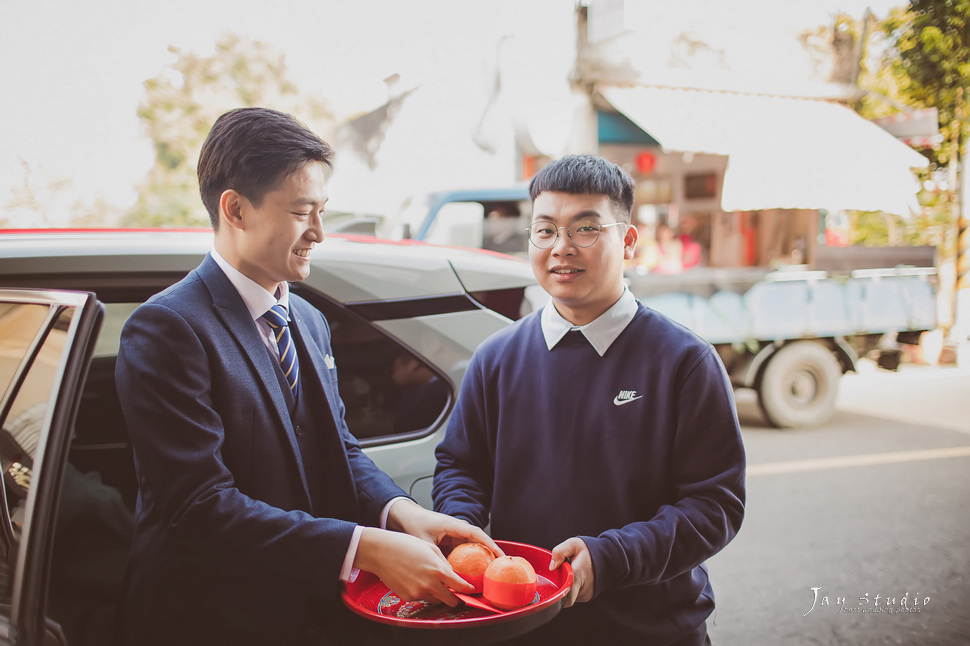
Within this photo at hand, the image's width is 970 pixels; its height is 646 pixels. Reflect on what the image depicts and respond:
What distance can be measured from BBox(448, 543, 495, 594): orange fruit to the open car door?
70cm

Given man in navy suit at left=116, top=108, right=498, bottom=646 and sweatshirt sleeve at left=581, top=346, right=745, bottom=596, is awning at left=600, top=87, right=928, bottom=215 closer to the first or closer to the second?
sweatshirt sleeve at left=581, top=346, right=745, bottom=596

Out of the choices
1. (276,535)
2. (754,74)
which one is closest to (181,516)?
(276,535)

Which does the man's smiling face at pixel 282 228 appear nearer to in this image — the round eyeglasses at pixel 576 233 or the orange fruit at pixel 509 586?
the round eyeglasses at pixel 576 233

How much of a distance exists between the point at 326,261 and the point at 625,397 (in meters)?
0.96

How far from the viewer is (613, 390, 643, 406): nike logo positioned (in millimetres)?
1531

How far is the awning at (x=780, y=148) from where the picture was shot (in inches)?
339

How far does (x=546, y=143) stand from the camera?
9172 mm

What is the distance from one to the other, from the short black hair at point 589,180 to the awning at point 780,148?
7.30m

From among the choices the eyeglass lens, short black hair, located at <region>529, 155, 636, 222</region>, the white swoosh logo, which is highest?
short black hair, located at <region>529, 155, 636, 222</region>

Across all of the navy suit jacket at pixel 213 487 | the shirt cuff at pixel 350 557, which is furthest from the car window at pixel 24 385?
the shirt cuff at pixel 350 557

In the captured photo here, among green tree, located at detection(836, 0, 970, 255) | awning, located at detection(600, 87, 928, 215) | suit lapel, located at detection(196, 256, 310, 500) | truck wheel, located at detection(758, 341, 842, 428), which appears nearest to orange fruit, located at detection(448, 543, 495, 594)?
suit lapel, located at detection(196, 256, 310, 500)

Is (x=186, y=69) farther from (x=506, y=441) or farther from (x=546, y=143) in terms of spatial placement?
(x=506, y=441)

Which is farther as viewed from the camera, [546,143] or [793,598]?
[546,143]

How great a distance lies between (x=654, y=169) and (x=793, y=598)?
28.5 feet
